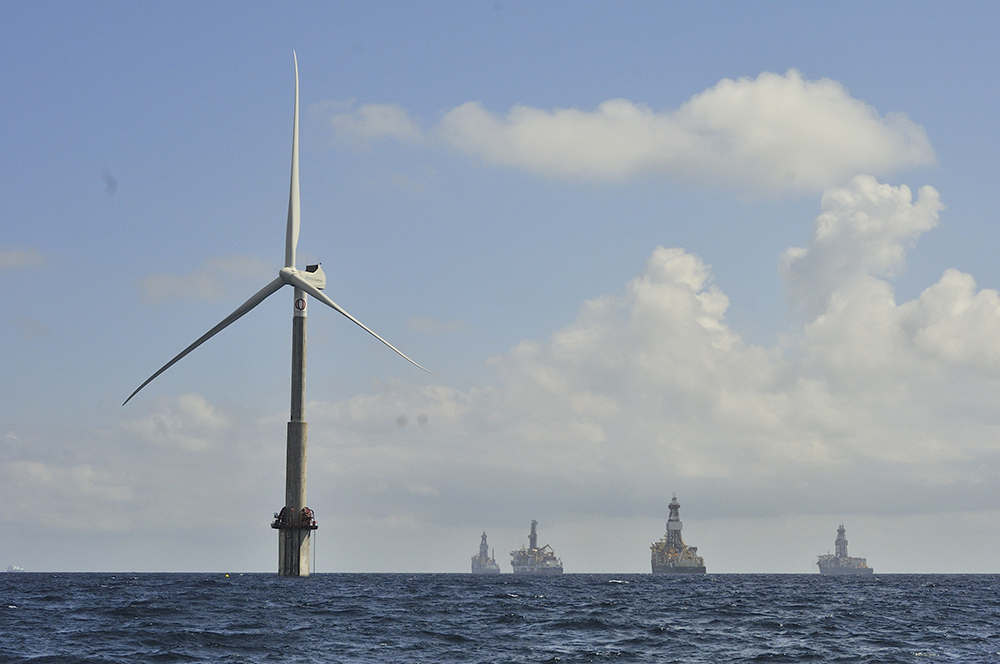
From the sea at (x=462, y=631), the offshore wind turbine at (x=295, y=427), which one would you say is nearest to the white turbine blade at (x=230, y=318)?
the offshore wind turbine at (x=295, y=427)

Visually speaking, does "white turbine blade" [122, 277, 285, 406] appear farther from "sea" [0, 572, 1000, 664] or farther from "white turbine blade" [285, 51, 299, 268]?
"sea" [0, 572, 1000, 664]

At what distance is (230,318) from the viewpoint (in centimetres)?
12400

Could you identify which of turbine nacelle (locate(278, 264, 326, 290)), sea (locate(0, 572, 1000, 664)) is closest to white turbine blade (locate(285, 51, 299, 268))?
turbine nacelle (locate(278, 264, 326, 290))

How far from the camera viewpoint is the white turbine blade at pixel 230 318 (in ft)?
397

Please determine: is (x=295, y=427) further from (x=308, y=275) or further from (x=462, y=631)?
(x=462, y=631)

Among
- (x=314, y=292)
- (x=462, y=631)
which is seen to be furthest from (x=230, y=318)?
(x=462, y=631)

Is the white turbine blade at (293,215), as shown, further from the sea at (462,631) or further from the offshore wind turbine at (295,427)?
the sea at (462,631)

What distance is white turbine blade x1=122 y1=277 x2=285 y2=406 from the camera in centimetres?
12094

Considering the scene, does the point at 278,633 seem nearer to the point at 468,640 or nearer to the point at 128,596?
the point at 468,640

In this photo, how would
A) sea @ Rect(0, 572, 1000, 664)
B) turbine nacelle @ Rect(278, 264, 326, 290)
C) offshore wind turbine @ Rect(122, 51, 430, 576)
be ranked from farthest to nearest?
turbine nacelle @ Rect(278, 264, 326, 290), offshore wind turbine @ Rect(122, 51, 430, 576), sea @ Rect(0, 572, 1000, 664)

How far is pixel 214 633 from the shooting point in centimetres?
5725

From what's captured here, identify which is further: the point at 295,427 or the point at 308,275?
the point at 308,275

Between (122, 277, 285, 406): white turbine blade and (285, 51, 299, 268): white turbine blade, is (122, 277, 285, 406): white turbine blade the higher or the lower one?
the lower one

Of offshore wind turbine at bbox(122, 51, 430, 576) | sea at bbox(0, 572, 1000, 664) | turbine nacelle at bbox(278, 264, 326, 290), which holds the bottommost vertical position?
sea at bbox(0, 572, 1000, 664)
